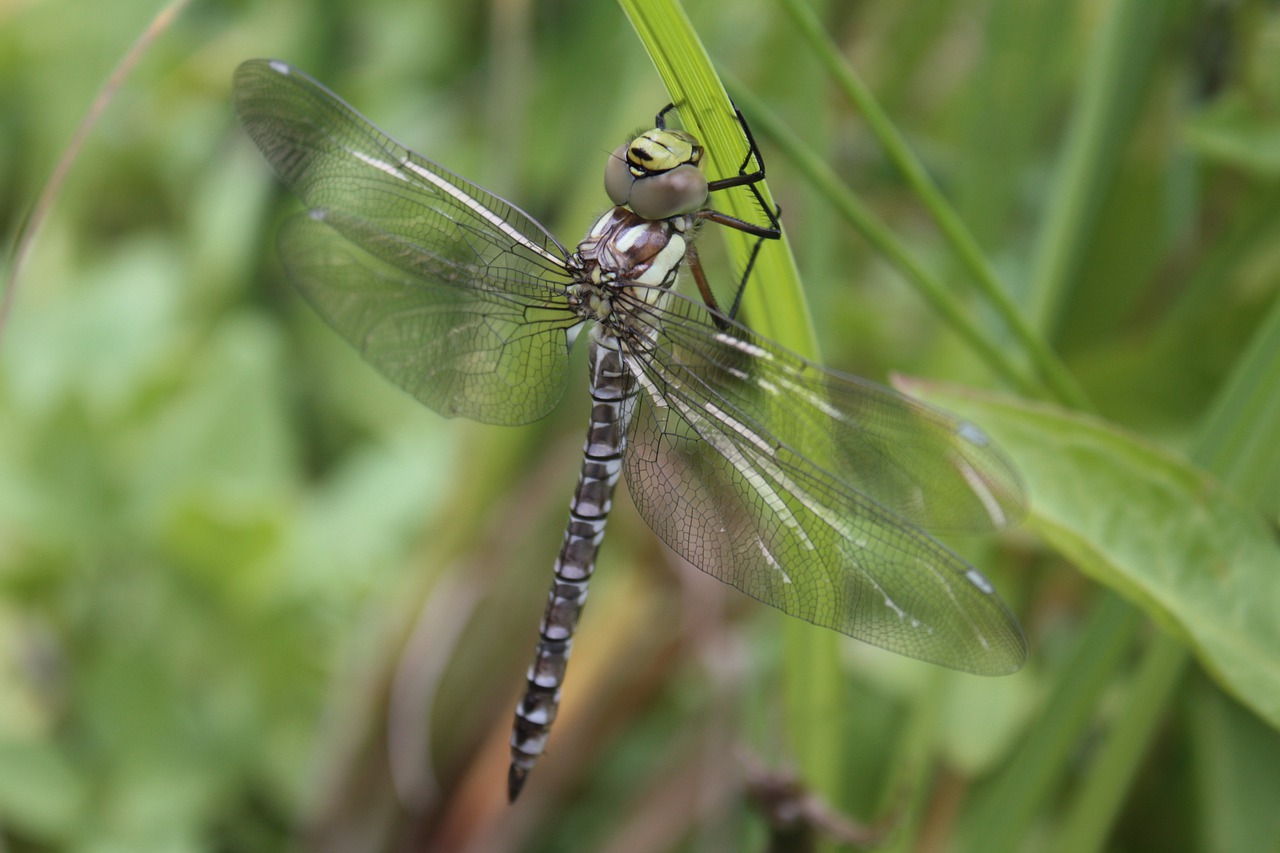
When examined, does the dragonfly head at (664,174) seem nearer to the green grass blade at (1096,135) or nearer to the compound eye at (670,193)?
the compound eye at (670,193)

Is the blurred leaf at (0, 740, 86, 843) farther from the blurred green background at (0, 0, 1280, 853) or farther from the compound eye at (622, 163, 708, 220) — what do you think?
the compound eye at (622, 163, 708, 220)

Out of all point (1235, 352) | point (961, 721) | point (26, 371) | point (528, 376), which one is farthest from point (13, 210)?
point (1235, 352)

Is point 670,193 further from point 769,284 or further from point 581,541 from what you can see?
point 581,541

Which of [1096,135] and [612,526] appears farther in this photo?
[612,526]

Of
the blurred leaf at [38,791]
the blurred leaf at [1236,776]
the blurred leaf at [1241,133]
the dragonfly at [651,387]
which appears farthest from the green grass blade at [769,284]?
the blurred leaf at [38,791]

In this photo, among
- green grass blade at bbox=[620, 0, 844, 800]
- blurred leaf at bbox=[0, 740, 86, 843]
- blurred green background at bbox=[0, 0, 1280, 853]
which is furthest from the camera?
blurred leaf at bbox=[0, 740, 86, 843]

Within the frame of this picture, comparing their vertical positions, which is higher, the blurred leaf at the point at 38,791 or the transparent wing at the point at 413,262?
the transparent wing at the point at 413,262

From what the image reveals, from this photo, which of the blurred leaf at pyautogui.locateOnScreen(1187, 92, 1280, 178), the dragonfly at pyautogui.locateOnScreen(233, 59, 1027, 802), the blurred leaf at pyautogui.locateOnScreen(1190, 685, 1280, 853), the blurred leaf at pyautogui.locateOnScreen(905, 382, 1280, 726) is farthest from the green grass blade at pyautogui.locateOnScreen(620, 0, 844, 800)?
the blurred leaf at pyautogui.locateOnScreen(1187, 92, 1280, 178)

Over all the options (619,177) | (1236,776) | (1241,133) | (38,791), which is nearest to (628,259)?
(619,177)

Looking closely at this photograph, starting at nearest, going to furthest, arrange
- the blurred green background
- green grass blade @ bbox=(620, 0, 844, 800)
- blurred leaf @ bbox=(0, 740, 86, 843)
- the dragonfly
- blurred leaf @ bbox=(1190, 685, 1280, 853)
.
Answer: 1. green grass blade @ bbox=(620, 0, 844, 800)
2. the dragonfly
3. blurred leaf @ bbox=(1190, 685, 1280, 853)
4. the blurred green background
5. blurred leaf @ bbox=(0, 740, 86, 843)
